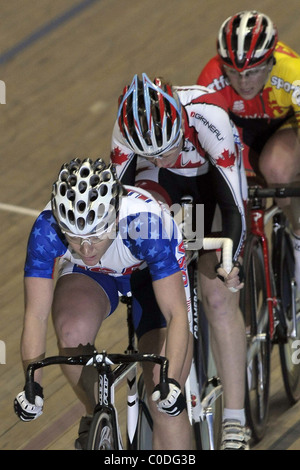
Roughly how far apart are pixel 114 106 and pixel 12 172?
0.95 metres

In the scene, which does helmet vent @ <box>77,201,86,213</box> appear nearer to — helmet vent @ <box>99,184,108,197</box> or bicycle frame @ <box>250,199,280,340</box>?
helmet vent @ <box>99,184,108,197</box>

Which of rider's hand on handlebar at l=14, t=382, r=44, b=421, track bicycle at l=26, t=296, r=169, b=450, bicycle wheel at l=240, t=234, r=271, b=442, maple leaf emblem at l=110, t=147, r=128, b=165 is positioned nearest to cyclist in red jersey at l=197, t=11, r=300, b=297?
bicycle wheel at l=240, t=234, r=271, b=442

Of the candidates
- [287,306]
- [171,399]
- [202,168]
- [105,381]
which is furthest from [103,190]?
[287,306]

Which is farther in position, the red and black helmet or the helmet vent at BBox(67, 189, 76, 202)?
the red and black helmet

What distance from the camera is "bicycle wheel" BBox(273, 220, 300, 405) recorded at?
4.90 m

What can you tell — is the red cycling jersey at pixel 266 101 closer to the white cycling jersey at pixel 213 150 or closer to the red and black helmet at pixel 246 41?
the red and black helmet at pixel 246 41

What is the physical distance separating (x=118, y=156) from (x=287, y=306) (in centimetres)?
130

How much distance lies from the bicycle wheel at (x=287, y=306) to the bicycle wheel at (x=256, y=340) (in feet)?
0.40

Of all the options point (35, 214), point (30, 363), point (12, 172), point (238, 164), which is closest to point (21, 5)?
point (12, 172)

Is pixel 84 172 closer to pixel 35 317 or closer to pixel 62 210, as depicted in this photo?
pixel 62 210

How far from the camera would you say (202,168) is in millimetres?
4336

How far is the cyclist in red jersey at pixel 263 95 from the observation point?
4.58 m

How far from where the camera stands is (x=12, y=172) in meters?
6.94

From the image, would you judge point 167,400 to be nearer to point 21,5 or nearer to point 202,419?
point 202,419
